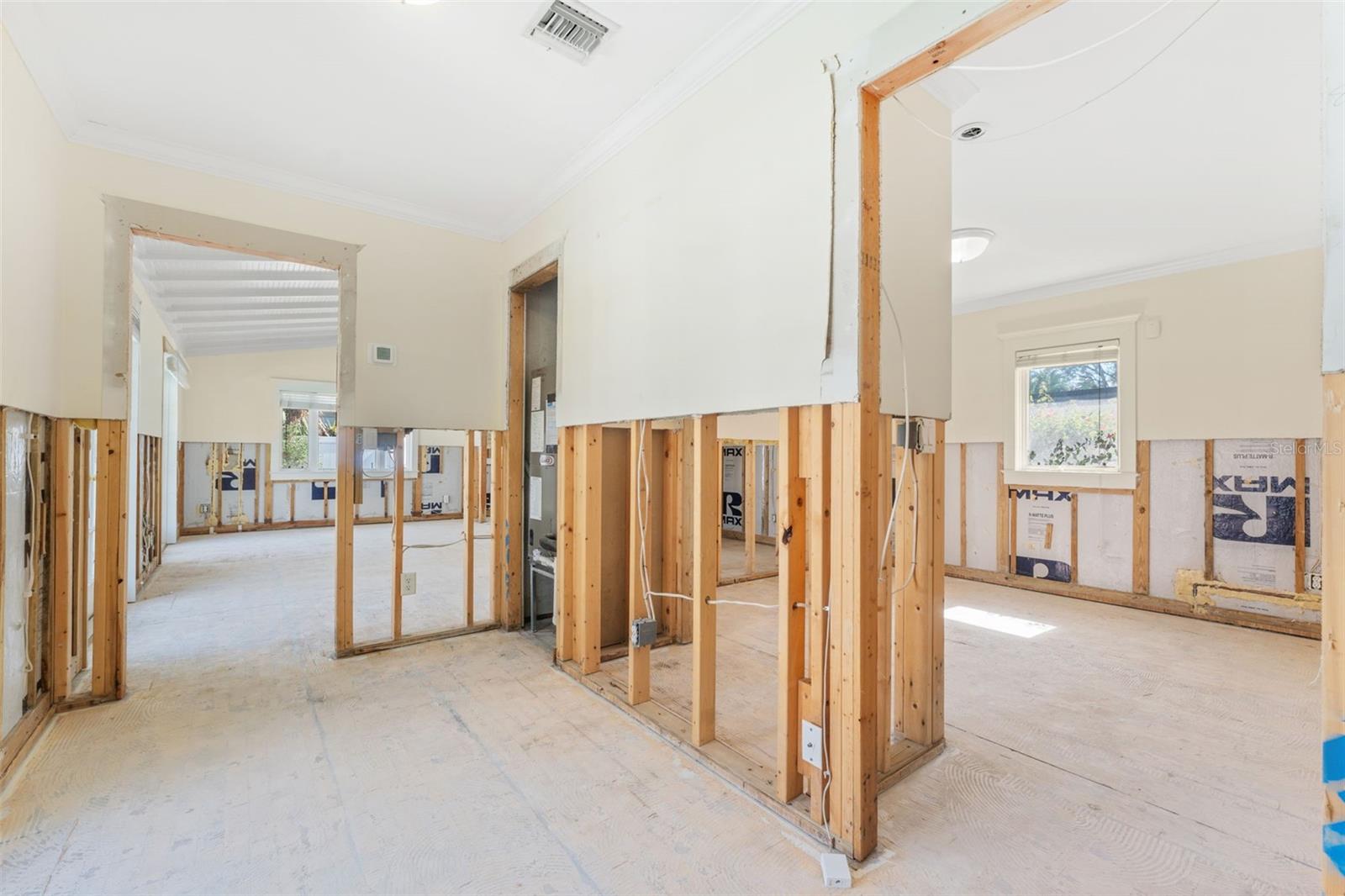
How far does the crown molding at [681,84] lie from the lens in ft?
7.12

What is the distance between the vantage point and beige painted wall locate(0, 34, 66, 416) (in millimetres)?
2209

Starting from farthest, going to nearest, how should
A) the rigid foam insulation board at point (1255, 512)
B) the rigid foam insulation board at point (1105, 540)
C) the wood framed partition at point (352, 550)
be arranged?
the rigid foam insulation board at point (1105, 540)
the rigid foam insulation board at point (1255, 512)
the wood framed partition at point (352, 550)

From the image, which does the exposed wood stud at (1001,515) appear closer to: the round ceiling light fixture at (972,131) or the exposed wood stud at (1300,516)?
the exposed wood stud at (1300,516)

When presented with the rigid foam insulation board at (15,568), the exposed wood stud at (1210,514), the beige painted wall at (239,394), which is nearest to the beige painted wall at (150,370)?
the beige painted wall at (239,394)

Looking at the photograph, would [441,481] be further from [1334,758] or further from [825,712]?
[1334,758]

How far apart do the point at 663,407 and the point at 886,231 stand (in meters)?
1.18

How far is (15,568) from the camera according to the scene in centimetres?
247

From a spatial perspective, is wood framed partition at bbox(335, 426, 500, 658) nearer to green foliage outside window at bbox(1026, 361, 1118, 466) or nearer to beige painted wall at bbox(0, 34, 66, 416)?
beige painted wall at bbox(0, 34, 66, 416)

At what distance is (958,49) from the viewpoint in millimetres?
1752

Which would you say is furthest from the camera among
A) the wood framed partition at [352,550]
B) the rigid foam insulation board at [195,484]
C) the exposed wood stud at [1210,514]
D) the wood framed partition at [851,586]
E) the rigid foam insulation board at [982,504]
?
the rigid foam insulation board at [195,484]

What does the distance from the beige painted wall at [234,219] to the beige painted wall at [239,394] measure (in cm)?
617

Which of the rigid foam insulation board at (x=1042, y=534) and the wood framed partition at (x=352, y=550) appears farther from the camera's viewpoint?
the rigid foam insulation board at (x=1042, y=534)

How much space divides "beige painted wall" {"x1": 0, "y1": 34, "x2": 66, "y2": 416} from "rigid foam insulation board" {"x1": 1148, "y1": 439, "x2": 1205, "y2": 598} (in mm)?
7124

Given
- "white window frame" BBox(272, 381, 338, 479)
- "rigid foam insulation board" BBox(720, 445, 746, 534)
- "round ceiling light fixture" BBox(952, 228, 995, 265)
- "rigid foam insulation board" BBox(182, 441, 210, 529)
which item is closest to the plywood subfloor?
"round ceiling light fixture" BBox(952, 228, 995, 265)
